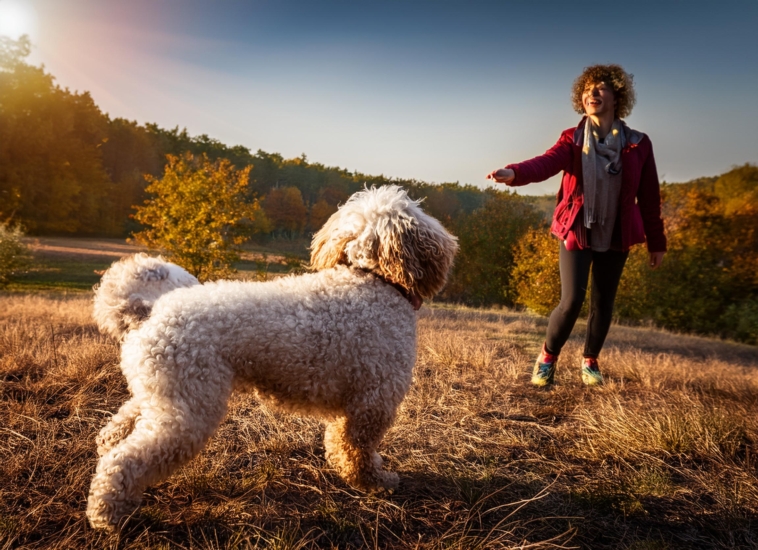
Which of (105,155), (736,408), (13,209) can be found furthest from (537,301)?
(105,155)

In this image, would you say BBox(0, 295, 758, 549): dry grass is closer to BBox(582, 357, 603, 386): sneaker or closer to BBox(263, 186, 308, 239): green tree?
BBox(582, 357, 603, 386): sneaker

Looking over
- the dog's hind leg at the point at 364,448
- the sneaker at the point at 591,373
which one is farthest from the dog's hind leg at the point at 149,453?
the sneaker at the point at 591,373

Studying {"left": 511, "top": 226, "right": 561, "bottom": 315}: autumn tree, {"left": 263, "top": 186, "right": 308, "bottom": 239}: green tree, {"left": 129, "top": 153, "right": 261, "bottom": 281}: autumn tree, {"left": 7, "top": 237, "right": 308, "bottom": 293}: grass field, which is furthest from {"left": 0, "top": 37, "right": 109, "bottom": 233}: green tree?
{"left": 511, "top": 226, "right": 561, "bottom": 315}: autumn tree

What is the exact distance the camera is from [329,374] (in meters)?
2.33

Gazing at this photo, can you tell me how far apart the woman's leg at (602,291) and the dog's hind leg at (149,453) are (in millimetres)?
3325

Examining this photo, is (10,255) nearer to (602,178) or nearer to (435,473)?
(435,473)

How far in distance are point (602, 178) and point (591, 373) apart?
1843 millimetres

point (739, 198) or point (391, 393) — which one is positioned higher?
point (739, 198)

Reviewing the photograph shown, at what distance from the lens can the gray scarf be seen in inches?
145

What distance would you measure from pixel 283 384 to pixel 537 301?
20.3 m

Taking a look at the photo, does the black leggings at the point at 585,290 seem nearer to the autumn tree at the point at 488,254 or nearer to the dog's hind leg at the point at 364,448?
the dog's hind leg at the point at 364,448

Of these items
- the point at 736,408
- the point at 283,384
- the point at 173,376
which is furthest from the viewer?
the point at 736,408

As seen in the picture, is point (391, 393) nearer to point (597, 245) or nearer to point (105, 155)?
point (597, 245)

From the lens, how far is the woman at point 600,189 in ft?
12.1
